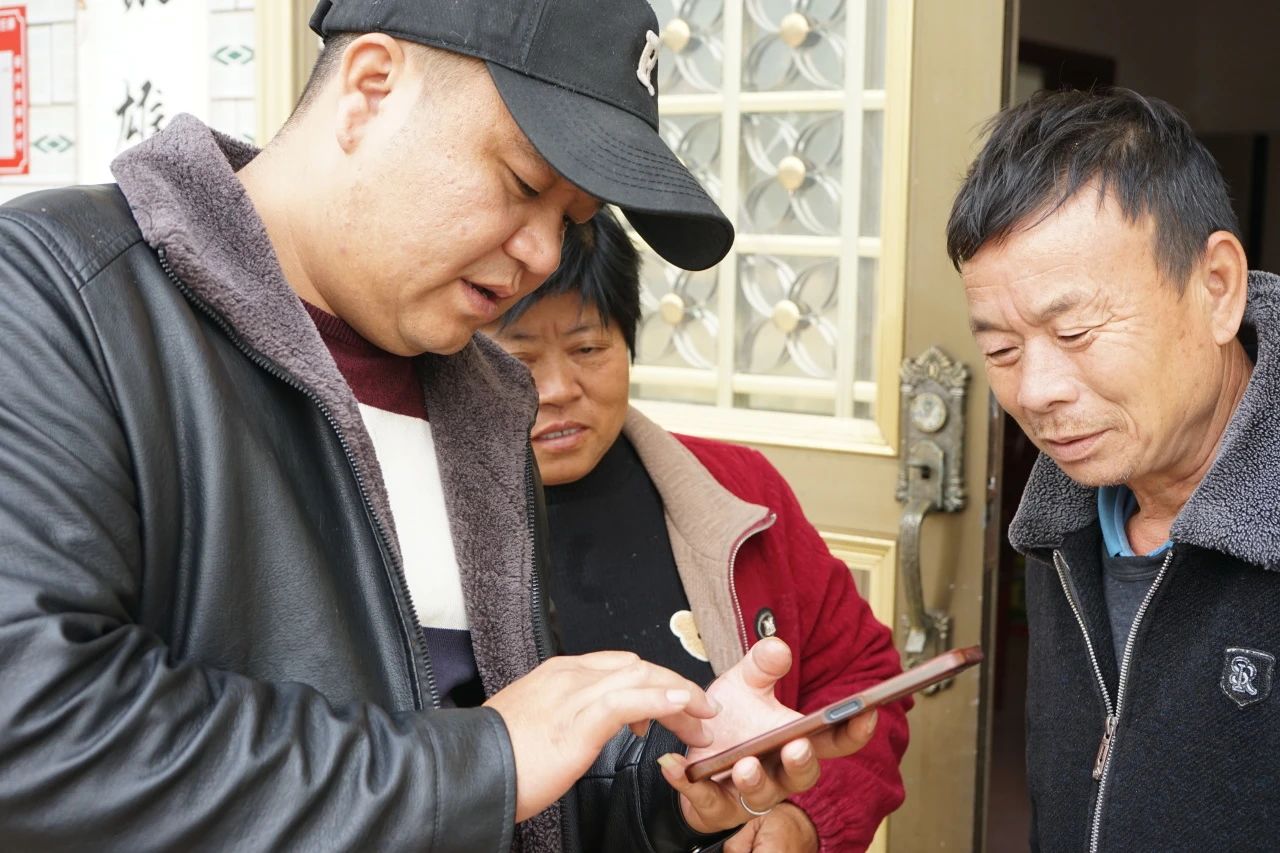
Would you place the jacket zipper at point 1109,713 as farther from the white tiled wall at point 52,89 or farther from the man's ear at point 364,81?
the white tiled wall at point 52,89

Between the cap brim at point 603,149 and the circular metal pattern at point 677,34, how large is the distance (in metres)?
1.65

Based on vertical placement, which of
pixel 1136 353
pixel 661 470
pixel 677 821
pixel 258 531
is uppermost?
pixel 1136 353

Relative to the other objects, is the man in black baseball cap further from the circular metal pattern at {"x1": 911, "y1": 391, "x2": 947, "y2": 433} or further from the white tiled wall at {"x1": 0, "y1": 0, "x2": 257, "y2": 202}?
the white tiled wall at {"x1": 0, "y1": 0, "x2": 257, "y2": 202}

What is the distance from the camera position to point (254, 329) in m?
1.22

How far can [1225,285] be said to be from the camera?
1525mm

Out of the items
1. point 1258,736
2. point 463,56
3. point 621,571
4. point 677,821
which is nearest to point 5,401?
point 463,56

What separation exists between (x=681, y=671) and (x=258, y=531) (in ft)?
3.06

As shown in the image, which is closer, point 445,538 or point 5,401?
point 5,401

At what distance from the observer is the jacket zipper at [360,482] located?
1222mm

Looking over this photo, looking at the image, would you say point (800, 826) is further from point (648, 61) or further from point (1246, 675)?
point (648, 61)

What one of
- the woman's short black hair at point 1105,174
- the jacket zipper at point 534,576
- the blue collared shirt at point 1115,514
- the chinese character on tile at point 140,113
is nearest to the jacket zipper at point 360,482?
the jacket zipper at point 534,576

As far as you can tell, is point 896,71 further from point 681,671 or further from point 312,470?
point 312,470

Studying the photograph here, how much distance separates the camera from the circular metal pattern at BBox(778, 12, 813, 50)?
108 inches

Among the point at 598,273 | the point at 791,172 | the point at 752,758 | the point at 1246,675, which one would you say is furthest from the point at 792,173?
the point at 752,758
